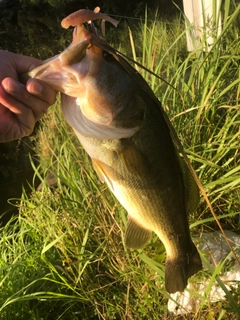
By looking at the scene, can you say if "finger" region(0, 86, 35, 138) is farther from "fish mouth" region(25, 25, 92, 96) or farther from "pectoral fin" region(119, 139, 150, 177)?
"pectoral fin" region(119, 139, 150, 177)

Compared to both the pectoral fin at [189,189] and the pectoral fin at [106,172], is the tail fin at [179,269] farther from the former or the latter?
the pectoral fin at [106,172]

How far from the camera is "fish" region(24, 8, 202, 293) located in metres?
1.16

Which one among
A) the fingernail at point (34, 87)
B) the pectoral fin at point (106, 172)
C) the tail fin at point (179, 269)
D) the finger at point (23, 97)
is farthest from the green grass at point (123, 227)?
the fingernail at point (34, 87)

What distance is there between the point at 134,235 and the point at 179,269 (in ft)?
0.90

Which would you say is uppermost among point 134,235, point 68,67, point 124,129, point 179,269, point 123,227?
point 68,67

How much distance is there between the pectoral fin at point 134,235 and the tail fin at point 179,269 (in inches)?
7.5

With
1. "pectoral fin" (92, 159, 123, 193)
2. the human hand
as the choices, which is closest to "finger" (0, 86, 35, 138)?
the human hand

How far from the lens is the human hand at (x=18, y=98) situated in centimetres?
122

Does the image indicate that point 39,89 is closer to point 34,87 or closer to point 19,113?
point 34,87

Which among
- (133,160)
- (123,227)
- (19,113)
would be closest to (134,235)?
(133,160)

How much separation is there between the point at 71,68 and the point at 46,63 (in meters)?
0.09

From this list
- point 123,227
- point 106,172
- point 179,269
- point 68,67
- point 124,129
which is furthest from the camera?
point 123,227

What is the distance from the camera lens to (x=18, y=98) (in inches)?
50.2

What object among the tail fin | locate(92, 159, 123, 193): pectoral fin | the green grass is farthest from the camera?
the green grass
